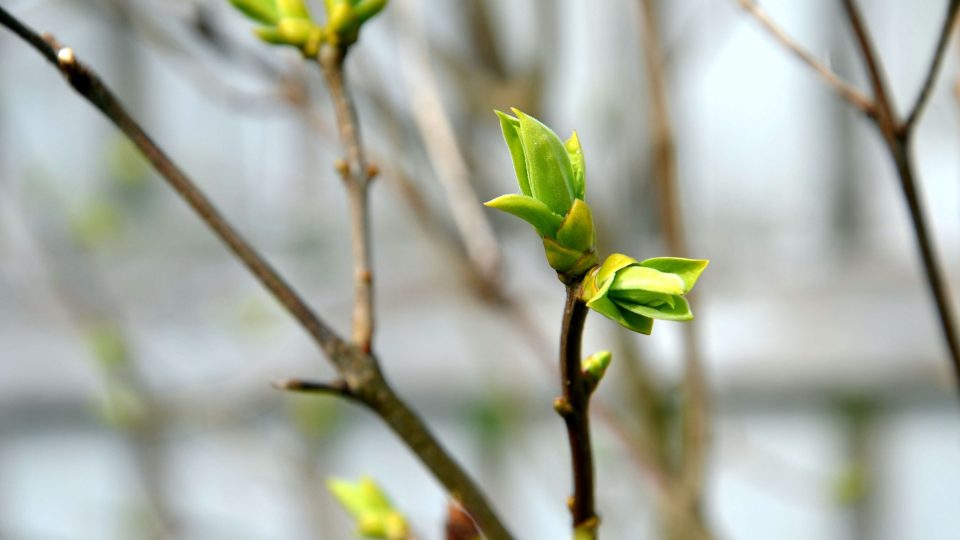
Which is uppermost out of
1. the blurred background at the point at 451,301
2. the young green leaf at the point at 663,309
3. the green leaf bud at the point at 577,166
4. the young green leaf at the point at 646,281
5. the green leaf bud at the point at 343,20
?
the green leaf bud at the point at 343,20

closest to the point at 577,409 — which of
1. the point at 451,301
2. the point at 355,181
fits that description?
the point at 355,181

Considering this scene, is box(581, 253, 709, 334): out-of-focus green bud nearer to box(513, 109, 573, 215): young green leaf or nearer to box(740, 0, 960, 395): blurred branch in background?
box(513, 109, 573, 215): young green leaf

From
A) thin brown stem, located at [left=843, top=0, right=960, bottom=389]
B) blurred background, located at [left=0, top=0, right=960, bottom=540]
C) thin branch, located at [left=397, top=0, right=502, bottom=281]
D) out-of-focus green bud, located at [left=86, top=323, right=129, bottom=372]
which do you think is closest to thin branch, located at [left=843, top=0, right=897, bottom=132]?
thin brown stem, located at [left=843, top=0, right=960, bottom=389]

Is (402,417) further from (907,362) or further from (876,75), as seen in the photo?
(907,362)

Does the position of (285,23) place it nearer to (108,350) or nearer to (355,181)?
(355,181)

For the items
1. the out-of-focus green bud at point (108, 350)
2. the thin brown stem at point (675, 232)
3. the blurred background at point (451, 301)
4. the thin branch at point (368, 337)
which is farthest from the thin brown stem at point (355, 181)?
the blurred background at point (451, 301)

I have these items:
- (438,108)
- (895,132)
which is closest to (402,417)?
(895,132)

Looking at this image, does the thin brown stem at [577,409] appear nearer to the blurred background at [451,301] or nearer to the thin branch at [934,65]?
the thin branch at [934,65]
